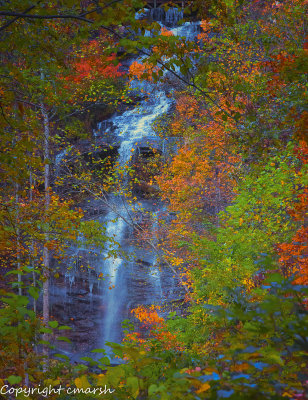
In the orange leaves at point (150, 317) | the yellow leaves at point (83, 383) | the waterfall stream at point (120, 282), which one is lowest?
the yellow leaves at point (83, 383)

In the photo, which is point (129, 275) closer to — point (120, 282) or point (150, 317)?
point (120, 282)

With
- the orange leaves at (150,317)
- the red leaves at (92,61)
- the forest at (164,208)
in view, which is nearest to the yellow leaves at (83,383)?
the forest at (164,208)

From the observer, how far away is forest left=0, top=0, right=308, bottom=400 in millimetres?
2283

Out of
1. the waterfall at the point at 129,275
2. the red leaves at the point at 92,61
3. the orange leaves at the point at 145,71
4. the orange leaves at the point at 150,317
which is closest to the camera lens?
the orange leaves at the point at 145,71

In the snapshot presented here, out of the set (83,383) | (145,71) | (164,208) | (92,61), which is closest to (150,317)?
(164,208)

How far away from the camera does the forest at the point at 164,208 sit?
7.49 ft

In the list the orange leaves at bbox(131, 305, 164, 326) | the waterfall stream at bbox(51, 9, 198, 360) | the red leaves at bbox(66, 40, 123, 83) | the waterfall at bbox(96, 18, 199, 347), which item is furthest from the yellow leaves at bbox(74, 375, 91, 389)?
→ the waterfall stream at bbox(51, 9, 198, 360)

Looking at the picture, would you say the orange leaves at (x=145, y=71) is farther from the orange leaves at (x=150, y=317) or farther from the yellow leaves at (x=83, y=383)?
the orange leaves at (x=150, y=317)

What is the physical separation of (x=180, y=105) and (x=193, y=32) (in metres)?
10.6

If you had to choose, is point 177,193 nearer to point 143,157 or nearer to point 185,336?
point 143,157

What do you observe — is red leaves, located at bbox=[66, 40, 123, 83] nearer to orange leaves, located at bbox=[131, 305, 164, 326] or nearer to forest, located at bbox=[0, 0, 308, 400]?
forest, located at bbox=[0, 0, 308, 400]

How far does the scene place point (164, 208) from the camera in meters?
19.1

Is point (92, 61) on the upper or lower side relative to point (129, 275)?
lower

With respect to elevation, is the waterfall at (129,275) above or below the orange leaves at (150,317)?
above
